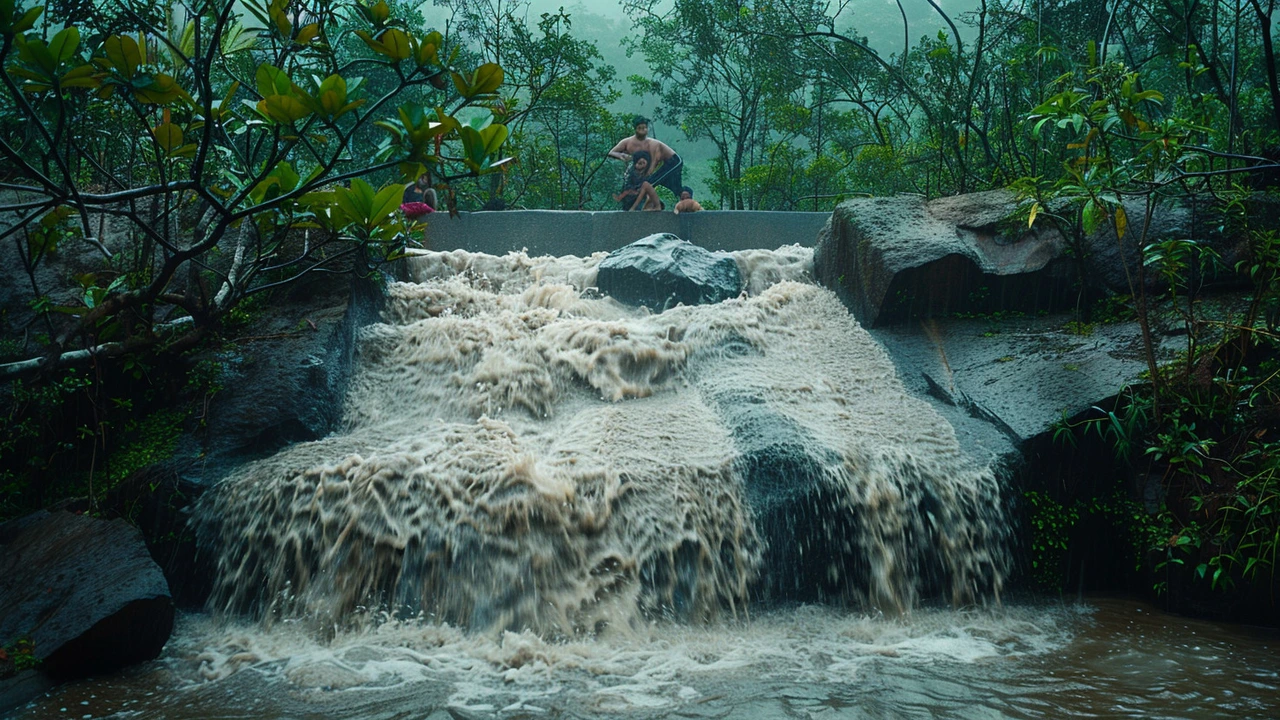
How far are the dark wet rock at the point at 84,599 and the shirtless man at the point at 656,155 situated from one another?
25.9ft

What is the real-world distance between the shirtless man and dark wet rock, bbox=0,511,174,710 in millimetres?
7902

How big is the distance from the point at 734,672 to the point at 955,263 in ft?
11.6

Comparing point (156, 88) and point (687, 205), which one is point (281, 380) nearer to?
point (156, 88)

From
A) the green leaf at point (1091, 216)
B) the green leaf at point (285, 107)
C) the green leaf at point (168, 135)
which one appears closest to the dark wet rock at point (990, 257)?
the green leaf at point (1091, 216)

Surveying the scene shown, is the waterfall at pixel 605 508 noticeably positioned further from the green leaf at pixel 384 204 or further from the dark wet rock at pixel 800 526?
the green leaf at pixel 384 204

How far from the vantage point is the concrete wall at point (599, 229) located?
28.7 feet

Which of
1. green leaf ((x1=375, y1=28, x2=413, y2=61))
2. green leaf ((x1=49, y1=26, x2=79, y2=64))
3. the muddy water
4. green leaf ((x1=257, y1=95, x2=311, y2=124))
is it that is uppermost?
green leaf ((x1=375, y1=28, x2=413, y2=61))

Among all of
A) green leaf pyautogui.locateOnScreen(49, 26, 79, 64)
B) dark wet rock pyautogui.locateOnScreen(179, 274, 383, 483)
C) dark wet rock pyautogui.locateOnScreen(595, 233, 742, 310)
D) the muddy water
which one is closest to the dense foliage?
green leaf pyautogui.locateOnScreen(49, 26, 79, 64)

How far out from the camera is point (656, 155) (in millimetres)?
10180

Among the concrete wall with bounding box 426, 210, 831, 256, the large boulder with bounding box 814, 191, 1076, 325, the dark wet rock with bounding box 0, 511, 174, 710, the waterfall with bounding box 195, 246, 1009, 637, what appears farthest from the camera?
the concrete wall with bounding box 426, 210, 831, 256

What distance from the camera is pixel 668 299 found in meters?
6.31

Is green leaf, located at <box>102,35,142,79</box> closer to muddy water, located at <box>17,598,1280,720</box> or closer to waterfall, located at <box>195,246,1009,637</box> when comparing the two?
waterfall, located at <box>195,246,1009,637</box>

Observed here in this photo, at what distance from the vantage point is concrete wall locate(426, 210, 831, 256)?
8.75 metres

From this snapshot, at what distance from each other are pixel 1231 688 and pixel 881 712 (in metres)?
1.35
